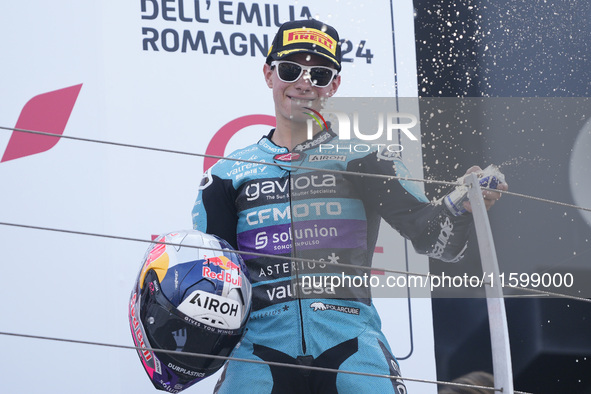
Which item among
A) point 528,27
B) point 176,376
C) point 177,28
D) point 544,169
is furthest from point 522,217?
point 176,376

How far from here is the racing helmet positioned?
1.23 metres

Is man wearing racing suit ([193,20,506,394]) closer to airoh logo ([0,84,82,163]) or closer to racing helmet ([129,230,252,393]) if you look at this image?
racing helmet ([129,230,252,393])

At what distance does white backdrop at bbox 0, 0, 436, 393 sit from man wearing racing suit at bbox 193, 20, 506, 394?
0.78 feet

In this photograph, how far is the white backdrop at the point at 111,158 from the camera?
5.37 feet

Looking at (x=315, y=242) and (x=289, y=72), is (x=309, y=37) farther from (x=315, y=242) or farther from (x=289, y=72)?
(x=315, y=242)

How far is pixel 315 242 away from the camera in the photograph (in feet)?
4.76

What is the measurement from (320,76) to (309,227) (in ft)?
0.94

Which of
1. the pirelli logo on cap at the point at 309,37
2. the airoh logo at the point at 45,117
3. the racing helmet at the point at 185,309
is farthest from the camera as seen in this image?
the airoh logo at the point at 45,117

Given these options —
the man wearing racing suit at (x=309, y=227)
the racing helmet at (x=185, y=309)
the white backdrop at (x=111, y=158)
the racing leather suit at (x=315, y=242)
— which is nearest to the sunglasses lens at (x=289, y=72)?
the man wearing racing suit at (x=309, y=227)

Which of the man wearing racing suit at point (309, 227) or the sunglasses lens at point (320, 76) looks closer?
the man wearing racing suit at point (309, 227)

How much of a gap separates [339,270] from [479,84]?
78cm

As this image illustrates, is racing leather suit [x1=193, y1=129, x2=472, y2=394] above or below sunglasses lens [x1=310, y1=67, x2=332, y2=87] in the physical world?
below

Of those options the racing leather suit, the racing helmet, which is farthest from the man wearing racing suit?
the racing helmet

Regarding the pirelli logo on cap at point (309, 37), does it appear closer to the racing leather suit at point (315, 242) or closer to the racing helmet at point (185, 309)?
the racing leather suit at point (315, 242)
